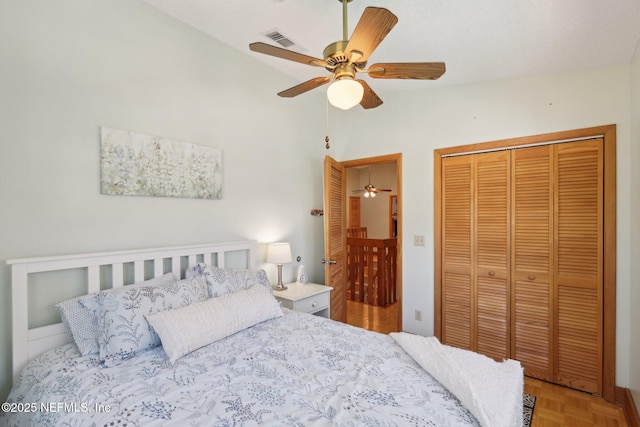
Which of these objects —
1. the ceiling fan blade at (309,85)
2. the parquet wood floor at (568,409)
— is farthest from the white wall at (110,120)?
the parquet wood floor at (568,409)

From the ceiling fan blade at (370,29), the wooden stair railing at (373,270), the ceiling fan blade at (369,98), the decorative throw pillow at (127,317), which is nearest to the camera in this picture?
the ceiling fan blade at (370,29)

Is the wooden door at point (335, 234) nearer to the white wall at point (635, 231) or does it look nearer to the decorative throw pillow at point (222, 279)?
the decorative throw pillow at point (222, 279)

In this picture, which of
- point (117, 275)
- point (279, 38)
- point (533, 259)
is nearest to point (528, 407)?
point (533, 259)

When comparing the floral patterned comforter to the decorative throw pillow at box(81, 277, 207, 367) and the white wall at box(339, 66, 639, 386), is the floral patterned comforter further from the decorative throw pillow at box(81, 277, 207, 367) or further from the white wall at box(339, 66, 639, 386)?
the white wall at box(339, 66, 639, 386)

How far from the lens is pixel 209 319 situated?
1806 millimetres

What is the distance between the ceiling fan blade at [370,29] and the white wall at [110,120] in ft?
4.85

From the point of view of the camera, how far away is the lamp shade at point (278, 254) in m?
2.95

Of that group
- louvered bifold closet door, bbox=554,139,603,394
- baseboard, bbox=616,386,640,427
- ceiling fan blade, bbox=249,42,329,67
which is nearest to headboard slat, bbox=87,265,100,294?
ceiling fan blade, bbox=249,42,329,67

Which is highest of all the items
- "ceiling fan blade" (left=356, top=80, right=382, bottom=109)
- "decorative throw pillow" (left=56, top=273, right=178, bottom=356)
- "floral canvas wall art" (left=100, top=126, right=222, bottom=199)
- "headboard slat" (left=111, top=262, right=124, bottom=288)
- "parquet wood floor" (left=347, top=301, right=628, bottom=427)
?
"ceiling fan blade" (left=356, top=80, right=382, bottom=109)

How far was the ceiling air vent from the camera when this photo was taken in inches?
94.6

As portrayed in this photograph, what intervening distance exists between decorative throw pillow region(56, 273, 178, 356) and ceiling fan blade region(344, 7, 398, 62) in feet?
6.33

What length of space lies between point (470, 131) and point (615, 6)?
1.33 m

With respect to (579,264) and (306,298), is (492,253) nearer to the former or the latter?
(579,264)

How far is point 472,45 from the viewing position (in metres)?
2.39
